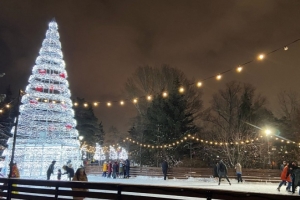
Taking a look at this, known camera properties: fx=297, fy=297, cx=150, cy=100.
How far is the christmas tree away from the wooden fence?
20.2 ft

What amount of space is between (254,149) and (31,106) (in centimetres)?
2184

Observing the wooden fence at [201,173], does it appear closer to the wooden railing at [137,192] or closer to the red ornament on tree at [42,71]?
the red ornament on tree at [42,71]

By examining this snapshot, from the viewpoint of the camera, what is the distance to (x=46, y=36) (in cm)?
2462

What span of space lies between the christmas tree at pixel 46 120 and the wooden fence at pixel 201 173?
615 cm

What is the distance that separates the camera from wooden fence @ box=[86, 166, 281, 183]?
75.8 ft

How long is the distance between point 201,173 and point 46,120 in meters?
13.5

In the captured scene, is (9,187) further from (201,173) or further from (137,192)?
(201,173)

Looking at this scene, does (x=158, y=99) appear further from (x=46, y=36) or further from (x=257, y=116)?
(x=46, y=36)

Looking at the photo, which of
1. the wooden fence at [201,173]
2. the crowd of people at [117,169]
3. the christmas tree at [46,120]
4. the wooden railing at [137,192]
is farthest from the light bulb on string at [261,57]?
the christmas tree at [46,120]

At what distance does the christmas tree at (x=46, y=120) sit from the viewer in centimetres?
2297

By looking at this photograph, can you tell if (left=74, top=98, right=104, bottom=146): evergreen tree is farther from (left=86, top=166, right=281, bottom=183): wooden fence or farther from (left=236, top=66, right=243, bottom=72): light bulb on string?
(left=236, top=66, right=243, bottom=72): light bulb on string

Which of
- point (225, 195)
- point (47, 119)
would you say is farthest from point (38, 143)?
point (225, 195)

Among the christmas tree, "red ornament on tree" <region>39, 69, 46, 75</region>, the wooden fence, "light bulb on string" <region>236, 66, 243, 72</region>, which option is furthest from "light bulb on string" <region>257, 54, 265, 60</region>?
"red ornament on tree" <region>39, 69, 46, 75</region>

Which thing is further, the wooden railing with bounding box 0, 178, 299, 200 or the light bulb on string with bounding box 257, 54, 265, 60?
the light bulb on string with bounding box 257, 54, 265, 60
